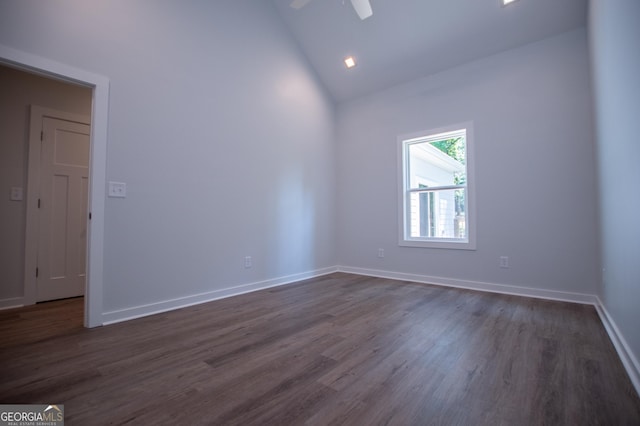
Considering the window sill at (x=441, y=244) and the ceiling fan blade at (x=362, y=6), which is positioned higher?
the ceiling fan blade at (x=362, y=6)

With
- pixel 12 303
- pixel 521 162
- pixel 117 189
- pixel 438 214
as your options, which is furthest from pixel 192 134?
pixel 521 162

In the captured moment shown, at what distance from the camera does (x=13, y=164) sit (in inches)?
112

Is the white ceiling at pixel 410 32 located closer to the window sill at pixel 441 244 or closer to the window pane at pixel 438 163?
the window pane at pixel 438 163

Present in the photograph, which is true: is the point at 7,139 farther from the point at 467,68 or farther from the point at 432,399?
the point at 467,68

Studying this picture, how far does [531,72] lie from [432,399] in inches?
142

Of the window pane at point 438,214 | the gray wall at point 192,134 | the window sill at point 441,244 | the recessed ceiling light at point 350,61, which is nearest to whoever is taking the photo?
the gray wall at point 192,134

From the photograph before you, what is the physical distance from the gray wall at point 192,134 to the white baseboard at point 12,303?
136 cm

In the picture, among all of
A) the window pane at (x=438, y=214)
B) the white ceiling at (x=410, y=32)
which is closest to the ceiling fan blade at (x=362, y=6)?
the white ceiling at (x=410, y=32)

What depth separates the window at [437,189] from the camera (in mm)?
3586

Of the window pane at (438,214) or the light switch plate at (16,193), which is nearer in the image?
the light switch plate at (16,193)

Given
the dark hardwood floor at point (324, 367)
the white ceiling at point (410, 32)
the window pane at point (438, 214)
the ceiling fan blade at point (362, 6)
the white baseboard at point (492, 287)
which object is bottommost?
the dark hardwood floor at point (324, 367)

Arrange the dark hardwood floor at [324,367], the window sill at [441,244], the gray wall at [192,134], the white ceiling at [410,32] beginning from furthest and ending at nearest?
1. the window sill at [441,244]
2. the white ceiling at [410,32]
3. the gray wall at [192,134]
4. the dark hardwood floor at [324,367]

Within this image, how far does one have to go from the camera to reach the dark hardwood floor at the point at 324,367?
1.22m

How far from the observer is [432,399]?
1.31m
